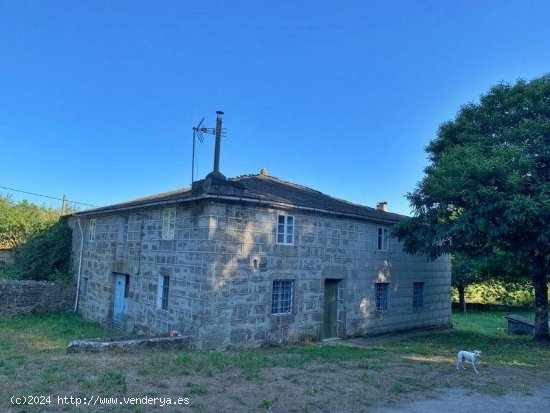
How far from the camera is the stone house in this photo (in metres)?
12.6

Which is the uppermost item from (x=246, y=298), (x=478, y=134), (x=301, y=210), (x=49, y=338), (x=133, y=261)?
(x=478, y=134)

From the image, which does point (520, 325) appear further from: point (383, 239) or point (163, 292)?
point (163, 292)

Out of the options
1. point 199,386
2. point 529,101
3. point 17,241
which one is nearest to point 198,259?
point 199,386

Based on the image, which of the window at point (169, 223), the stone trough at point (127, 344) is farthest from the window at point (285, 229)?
the stone trough at point (127, 344)

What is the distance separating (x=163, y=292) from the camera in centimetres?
1436

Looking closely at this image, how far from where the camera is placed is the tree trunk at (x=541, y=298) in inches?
587

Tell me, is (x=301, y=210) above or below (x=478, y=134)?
below

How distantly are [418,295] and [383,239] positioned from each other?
4.20 metres

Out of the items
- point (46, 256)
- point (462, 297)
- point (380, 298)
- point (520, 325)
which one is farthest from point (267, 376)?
point (462, 297)

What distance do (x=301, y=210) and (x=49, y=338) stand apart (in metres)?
9.71

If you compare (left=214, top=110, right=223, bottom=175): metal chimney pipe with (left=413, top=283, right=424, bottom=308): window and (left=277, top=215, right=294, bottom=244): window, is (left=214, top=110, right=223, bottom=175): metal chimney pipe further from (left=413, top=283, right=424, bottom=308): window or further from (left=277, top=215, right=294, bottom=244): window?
(left=413, top=283, right=424, bottom=308): window

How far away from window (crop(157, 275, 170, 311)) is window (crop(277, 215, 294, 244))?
13.5 ft

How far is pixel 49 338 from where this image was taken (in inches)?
560

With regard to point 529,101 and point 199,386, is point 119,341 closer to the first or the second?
point 199,386
